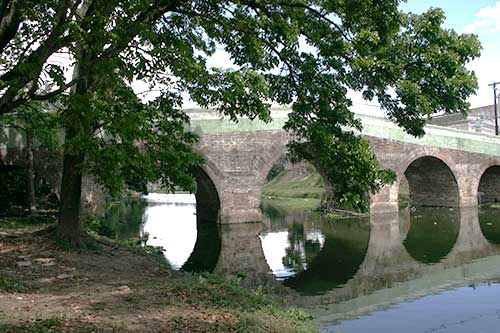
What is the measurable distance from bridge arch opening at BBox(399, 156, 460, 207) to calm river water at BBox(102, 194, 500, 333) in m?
2.67

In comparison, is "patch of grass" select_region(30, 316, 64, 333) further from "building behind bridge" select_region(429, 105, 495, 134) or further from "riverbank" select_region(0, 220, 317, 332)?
"building behind bridge" select_region(429, 105, 495, 134)

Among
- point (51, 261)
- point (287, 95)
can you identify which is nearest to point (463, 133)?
point (287, 95)

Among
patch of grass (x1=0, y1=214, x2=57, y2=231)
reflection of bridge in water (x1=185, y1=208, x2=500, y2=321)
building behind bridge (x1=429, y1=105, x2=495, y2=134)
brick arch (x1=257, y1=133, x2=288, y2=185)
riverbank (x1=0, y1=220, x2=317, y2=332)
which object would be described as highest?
building behind bridge (x1=429, y1=105, x2=495, y2=134)

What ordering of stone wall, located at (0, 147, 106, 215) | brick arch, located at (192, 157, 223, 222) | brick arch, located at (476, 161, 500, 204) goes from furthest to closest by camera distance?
brick arch, located at (476, 161, 500, 204) → brick arch, located at (192, 157, 223, 222) → stone wall, located at (0, 147, 106, 215)

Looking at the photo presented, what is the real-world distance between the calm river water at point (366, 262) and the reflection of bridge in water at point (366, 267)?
21mm

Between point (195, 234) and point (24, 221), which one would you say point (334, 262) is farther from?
point (24, 221)

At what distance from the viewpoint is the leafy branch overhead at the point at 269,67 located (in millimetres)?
6586

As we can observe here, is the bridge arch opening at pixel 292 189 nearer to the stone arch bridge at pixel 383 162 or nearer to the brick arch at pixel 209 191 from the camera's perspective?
the brick arch at pixel 209 191

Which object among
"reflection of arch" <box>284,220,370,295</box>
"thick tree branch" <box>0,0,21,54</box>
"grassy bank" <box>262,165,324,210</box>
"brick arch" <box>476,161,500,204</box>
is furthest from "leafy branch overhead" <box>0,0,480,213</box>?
"brick arch" <box>476,161,500,204</box>

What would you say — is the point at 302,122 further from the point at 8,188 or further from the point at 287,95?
the point at 8,188

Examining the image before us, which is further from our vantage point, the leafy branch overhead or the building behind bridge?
the building behind bridge

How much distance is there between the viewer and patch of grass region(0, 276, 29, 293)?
6516 mm

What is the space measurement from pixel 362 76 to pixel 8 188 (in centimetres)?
1669

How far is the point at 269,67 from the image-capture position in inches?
320
